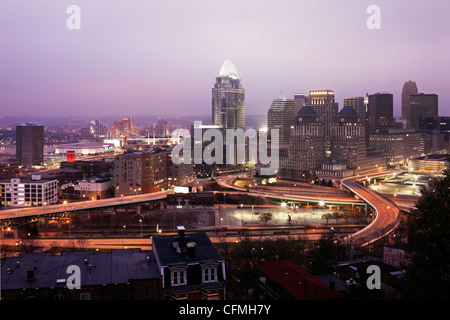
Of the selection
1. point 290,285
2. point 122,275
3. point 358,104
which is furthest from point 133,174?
point 358,104

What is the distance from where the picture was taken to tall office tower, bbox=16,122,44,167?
53562mm

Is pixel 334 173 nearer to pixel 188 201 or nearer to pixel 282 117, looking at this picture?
pixel 188 201

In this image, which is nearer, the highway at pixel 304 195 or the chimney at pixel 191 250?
the chimney at pixel 191 250

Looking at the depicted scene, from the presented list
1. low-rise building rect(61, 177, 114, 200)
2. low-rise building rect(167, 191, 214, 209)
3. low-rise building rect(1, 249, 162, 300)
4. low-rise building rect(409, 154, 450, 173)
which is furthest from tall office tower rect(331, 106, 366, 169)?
low-rise building rect(1, 249, 162, 300)

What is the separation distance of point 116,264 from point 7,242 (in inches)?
505

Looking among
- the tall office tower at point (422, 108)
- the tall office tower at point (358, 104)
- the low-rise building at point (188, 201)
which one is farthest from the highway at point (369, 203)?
the tall office tower at point (422, 108)

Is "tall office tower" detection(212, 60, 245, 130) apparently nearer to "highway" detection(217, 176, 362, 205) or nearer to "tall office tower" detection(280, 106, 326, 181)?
"tall office tower" detection(280, 106, 326, 181)

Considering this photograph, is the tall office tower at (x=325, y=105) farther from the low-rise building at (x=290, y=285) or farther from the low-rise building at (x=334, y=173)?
the low-rise building at (x=290, y=285)

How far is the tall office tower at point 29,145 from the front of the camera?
53.6 m

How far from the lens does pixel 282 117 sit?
226ft

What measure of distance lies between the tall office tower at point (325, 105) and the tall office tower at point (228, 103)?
24465mm
